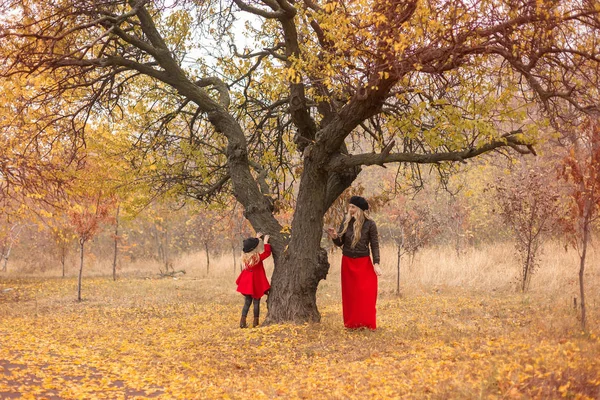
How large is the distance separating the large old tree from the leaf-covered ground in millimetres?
1486

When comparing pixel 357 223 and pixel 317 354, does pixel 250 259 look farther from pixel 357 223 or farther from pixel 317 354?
pixel 317 354

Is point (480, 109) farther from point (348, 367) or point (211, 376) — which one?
point (211, 376)

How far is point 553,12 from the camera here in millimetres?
5500

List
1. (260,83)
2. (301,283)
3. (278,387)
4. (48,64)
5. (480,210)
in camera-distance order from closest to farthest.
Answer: (278,387)
(48,64)
(301,283)
(260,83)
(480,210)

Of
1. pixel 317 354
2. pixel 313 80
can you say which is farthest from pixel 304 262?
pixel 313 80

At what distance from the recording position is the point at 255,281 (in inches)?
345

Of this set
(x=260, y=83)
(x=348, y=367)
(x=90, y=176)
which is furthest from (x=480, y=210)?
(x=348, y=367)

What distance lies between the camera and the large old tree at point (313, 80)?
19.0ft

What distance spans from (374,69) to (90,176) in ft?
23.4

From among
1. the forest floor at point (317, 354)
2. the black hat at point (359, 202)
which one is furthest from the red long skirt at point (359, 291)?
the black hat at point (359, 202)

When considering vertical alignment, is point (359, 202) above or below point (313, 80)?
below

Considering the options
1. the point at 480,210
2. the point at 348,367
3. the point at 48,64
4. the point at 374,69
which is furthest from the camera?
the point at 480,210

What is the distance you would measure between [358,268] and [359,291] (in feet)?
1.10

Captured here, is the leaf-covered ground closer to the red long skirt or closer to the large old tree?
the red long skirt
